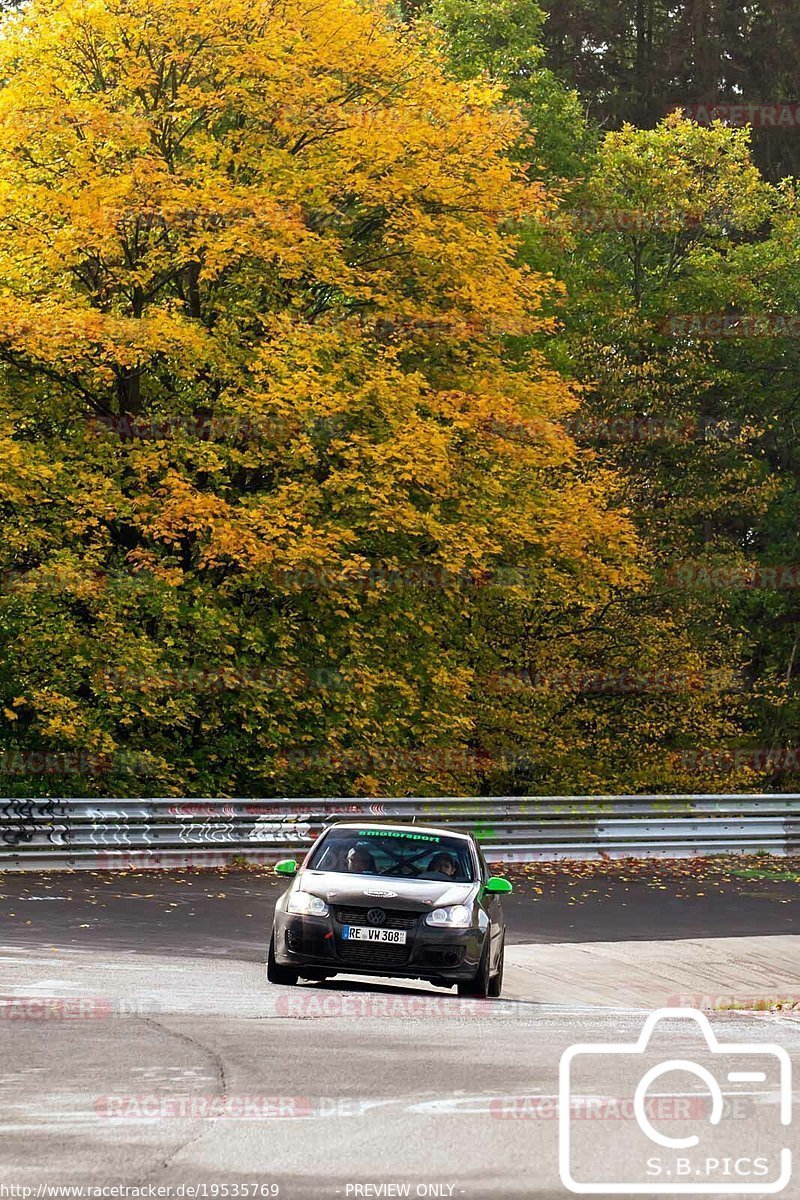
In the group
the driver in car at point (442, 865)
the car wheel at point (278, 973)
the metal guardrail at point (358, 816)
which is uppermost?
the driver in car at point (442, 865)

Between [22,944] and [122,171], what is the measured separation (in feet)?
49.7

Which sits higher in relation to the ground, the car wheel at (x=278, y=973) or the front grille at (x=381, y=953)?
the front grille at (x=381, y=953)

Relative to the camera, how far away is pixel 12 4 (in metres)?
45.3

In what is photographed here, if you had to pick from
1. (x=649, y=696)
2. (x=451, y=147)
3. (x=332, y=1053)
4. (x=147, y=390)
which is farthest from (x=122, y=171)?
(x=332, y=1053)

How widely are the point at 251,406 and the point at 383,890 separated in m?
14.0

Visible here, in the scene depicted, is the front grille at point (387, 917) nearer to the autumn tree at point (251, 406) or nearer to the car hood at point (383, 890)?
the car hood at point (383, 890)

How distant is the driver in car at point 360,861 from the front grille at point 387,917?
0.70 m

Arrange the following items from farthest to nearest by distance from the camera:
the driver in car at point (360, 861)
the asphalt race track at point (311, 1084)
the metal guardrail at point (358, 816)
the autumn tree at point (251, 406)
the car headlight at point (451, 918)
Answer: the autumn tree at point (251, 406) < the metal guardrail at point (358, 816) < the driver in car at point (360, 861) < the car headlight at point (451, 918) < the asphalt race track at point (311, 1084)

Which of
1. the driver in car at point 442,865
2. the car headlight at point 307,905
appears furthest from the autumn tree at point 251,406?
the car headlight at point 307,905

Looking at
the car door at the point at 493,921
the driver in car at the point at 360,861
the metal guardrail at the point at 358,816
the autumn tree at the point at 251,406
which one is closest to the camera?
the car door at the point at 493,921

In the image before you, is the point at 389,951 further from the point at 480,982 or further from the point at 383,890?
the point at 480,982

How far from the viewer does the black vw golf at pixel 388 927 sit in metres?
13.9

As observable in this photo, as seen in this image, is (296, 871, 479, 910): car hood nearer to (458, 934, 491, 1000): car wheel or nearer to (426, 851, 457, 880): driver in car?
(426, 851, 457, 880): driver in car

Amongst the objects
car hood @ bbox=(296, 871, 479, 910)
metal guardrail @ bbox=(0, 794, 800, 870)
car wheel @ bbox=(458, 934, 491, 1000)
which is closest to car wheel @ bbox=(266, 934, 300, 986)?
car hood @ bbox=(296, 871, 479, 910)
